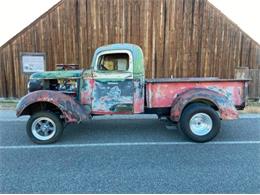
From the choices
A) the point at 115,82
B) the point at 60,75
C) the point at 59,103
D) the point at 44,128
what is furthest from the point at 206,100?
the point at 44,128

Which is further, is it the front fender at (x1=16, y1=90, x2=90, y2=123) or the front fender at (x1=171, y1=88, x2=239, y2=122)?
the front fender at (x1=171, y1=88, x2=239, y2=122)

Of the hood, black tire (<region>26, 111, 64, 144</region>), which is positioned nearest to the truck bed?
the hood

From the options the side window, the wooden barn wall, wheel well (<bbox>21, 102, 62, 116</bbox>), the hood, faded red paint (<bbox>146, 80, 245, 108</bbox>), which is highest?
the wooden barn wall

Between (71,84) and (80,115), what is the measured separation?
903mm

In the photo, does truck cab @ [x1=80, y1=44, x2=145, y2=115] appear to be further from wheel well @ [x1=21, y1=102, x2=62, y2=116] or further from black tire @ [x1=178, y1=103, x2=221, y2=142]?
black tire @ [x1=178, y1=103, x2=221, y2=142]

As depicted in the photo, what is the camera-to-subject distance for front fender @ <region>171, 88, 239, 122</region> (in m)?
5.04

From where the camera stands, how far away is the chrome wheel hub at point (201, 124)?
199 inches

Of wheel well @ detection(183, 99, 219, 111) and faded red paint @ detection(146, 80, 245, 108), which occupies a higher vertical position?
faded red paint @ detection(146, 80, 245, 108)

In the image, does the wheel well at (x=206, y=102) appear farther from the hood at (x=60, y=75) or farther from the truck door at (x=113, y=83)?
the hood at (x=60, y=75)

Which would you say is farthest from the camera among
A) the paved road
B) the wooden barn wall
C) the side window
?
the wooden barn wall

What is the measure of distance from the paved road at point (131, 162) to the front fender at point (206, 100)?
0.59 m

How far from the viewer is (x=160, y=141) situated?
199 inches

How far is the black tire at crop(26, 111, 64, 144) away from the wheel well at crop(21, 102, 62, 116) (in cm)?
25

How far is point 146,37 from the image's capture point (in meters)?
10.3
